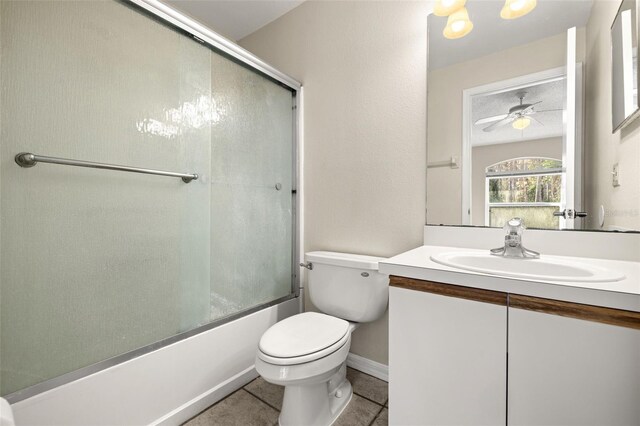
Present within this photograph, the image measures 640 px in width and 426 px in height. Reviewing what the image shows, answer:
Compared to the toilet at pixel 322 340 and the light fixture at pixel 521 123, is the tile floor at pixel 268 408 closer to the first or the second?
the toilet at pixel 322 340

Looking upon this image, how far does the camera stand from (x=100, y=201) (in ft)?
3.56

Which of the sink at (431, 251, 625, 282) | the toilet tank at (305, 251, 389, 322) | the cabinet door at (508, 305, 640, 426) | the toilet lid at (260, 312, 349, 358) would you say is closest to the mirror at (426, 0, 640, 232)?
the sink at (431, 251, 625, 282)

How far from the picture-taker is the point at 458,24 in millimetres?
1305

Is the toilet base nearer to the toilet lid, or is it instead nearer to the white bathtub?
the toilet lid

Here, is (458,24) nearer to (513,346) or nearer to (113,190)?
(513,346)

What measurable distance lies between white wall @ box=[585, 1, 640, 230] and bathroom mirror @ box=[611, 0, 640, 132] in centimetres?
2

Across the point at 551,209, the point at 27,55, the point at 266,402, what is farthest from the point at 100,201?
the point at 551,209

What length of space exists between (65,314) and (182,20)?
1.29 meters

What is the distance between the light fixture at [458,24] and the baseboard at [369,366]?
5.72 feet

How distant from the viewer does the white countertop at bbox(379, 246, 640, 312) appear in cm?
68

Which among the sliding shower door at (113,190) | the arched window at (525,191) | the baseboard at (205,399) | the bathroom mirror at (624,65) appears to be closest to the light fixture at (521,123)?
the arched window at (525,191)

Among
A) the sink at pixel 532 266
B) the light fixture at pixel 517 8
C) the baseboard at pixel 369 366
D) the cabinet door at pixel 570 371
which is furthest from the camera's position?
the baseboard at pixel 369 366

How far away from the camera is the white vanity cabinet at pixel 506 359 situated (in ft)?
2.25

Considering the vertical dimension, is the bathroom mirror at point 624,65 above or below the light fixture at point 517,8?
below
